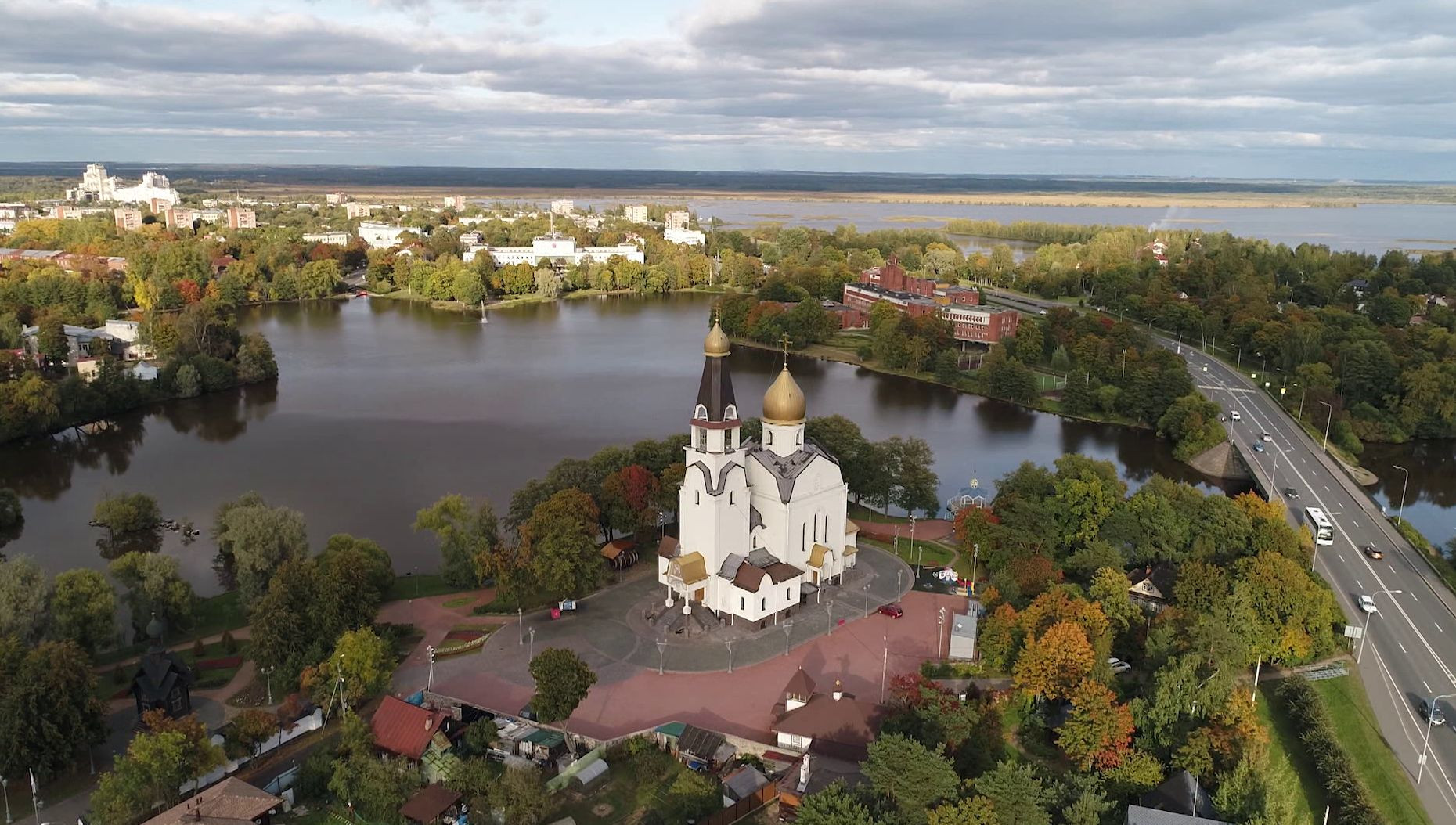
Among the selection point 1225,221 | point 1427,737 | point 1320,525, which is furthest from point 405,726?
point 1225,221

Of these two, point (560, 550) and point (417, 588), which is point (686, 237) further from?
point (560, 550)

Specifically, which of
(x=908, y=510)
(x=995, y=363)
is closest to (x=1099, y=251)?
(x=995, y=363)

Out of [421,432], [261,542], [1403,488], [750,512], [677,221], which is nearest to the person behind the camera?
[261,542]


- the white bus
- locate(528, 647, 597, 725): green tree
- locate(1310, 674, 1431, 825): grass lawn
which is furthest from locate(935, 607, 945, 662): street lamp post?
the white bus

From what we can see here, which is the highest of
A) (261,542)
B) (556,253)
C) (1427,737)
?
(556,253)

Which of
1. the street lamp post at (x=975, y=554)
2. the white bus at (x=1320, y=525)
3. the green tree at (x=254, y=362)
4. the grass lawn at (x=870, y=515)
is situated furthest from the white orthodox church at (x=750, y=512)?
the green tree at (x=254, y=362)

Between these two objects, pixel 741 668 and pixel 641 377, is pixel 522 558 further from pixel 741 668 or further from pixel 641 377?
pixel 641 377

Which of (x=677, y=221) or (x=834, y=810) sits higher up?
(x=677, y=221)
